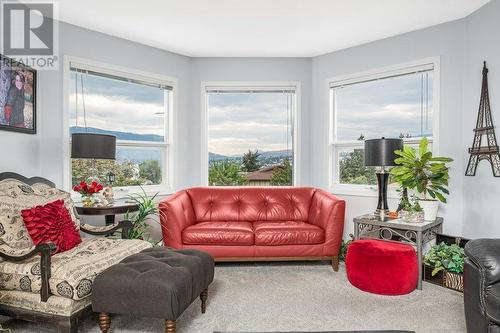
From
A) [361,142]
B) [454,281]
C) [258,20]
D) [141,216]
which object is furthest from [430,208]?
[141,216]

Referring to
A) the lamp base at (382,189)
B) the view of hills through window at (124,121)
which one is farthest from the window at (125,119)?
the lamp base at (382,189)

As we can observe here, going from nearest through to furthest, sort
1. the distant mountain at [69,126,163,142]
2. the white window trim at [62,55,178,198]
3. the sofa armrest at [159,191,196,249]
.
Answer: the sofa armrest at [159,191,196,249] < the white window trim at [62,55,178,198] < the distant mountain at [69,126,163,142]

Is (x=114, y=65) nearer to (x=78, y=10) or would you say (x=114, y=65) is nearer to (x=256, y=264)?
(x=78, y=10)

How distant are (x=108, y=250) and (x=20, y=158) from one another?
1407 mm

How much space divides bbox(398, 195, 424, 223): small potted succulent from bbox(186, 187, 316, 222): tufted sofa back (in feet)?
3.49

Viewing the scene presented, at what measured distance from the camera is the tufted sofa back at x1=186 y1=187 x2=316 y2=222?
12.5 feet

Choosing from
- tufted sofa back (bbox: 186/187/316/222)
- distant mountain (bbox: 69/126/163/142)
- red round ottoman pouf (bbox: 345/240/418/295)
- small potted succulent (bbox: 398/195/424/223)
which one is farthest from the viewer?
tufted sofa back (bbox: 186/187/316/222)

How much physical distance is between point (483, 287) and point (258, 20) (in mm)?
2892

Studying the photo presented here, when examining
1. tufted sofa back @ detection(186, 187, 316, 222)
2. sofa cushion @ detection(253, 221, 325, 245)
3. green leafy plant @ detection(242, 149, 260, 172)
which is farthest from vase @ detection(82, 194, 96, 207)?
green leafy plant @ detection(242, 149, 260, 172)

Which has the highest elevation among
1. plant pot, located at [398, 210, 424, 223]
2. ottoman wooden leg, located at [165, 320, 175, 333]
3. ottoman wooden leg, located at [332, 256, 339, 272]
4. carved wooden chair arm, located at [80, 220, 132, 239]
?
plant pot, located at [398, 210, 424, 223]

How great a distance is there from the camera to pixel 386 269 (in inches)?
106

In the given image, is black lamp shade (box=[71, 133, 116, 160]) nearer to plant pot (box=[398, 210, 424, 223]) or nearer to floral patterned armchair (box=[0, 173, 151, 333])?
floral patterned armchair (box=[0, 173, 151, 333])

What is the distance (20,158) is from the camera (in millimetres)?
2939

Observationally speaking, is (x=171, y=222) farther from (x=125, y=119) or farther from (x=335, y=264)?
(x=335, y=264)
